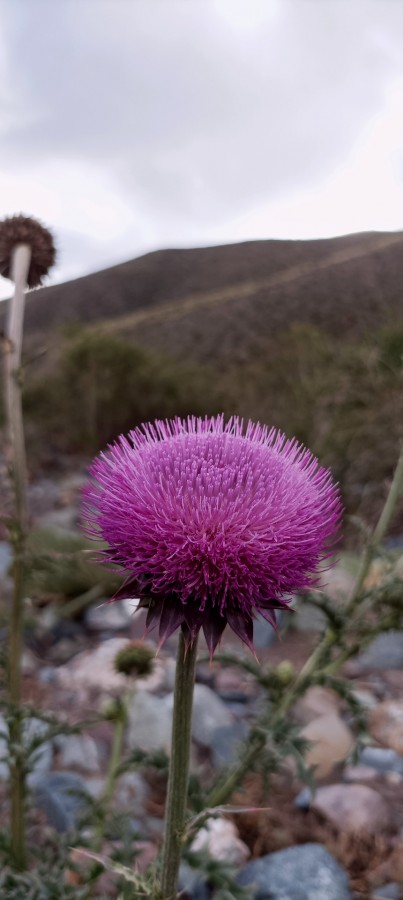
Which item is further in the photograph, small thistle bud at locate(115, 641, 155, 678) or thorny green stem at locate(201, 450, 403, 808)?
small thistle bud at locate(115, 641, 155, 678)

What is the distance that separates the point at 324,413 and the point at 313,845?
25.6 ft

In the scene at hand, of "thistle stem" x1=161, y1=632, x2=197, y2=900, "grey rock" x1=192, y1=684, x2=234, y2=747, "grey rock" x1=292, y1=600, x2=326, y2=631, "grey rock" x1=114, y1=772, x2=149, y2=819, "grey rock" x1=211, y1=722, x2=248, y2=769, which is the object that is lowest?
"grey rock" x1=114, y1=772, x2=149, y2=819

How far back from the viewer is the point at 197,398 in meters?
16.1

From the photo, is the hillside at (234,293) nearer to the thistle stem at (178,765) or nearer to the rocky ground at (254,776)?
the rocky ground at (254,776)

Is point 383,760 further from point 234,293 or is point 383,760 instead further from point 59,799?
point 234,293

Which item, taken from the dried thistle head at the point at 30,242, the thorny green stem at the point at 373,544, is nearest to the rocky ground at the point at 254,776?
the thorny green stem at the point at 373,544

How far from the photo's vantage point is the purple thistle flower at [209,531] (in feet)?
5.13

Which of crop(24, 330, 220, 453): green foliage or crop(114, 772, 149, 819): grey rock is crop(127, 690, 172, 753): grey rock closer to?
crop(114, 772, 149, 819): grey rock

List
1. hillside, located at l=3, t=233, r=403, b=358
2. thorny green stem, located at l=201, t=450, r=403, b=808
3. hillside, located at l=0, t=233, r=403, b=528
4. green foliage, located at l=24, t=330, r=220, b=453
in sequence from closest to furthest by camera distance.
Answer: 1. thorny green stem, located at l=201, t=450, r=403, b=808
2. hillside, located at l=0, t=233, r=403, b=528
3. green foliage, located at l=24, t=330, r=220, b=453
4. hillside, located at l=3, t=233, r=403, b=358

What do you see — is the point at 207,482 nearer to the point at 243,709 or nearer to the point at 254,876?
the point at 254,876

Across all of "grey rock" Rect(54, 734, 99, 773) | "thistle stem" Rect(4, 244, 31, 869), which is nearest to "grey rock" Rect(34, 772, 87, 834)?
"grey rock" Rect(54, 734, 99, 773)

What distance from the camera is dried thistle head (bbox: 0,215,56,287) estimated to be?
3031 millimetres

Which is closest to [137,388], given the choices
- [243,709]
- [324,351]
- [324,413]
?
[324,351]

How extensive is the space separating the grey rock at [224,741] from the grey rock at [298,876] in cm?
92
